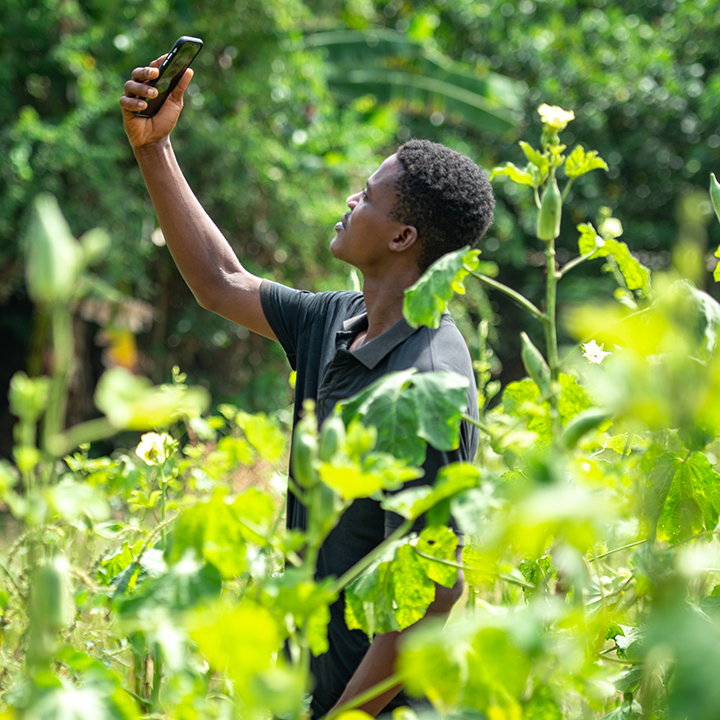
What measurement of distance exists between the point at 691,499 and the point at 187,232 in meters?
1.10

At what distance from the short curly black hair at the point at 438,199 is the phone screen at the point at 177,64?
0.49 m

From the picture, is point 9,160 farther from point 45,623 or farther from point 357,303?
point 45,623

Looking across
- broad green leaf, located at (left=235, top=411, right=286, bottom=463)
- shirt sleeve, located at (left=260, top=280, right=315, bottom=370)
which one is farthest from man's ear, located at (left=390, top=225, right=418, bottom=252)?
broad green leaf, located at (left=235, top=411, right=286, bottom=463)

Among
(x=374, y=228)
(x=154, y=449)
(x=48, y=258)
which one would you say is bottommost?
(x=154, y=449)

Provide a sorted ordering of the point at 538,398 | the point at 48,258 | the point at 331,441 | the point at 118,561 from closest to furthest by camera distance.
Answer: the point at 48,258 < the point at 331,441 < the point at 538,398 < the point at 118,561

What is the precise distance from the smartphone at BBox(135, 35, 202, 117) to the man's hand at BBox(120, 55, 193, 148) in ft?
0.04

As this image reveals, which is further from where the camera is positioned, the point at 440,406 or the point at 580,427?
the point at 440,406

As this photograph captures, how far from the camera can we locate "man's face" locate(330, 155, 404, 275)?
1291mm

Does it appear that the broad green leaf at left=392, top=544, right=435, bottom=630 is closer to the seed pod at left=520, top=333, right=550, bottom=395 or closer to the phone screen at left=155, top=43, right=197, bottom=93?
the seed pod at left=520, top=333, right=550, bottom=395

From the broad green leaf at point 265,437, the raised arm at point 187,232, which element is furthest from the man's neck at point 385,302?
the broad green leaf at point 265,437

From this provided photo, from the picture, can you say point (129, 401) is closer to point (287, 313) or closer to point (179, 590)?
Answer: point (179, 590)

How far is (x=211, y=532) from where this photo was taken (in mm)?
530

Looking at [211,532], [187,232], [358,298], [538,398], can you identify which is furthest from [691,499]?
[187,232]

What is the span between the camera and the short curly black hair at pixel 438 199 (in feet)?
4.15
